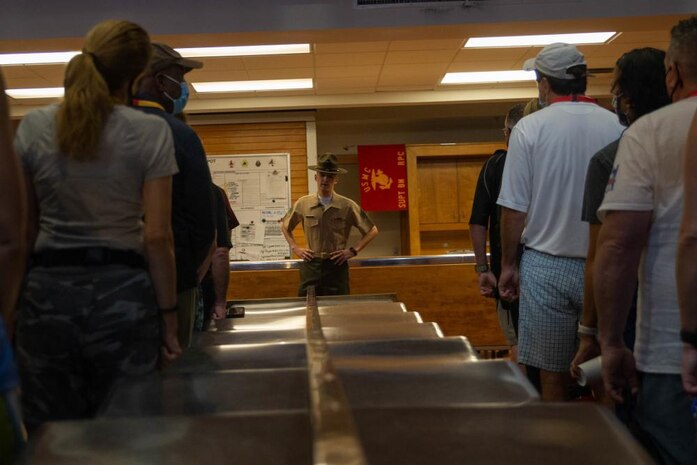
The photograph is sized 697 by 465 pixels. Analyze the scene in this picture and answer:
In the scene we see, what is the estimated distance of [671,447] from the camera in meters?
1.65

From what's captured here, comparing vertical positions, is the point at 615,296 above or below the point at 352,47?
below

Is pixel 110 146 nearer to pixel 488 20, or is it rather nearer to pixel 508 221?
pixel 508 221

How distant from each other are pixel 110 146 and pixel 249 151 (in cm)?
869

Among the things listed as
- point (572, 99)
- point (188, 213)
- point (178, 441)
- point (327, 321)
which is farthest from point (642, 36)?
point (178, 441)

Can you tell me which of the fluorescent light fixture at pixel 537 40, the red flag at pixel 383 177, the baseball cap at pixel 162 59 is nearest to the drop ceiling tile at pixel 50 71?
the fluorescent light fixture at pixel 537 40

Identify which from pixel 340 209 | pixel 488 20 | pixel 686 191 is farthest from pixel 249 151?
pixel 686 191

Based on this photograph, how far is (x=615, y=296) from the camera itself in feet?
5.89

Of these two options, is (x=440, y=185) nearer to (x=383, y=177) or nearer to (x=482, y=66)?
(x=383, y=177)

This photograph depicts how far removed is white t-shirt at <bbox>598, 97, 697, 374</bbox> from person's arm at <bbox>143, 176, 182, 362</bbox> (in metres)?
1.10

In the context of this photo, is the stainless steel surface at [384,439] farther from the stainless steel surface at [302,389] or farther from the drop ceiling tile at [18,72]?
the drop ceiling tile at [18,72]

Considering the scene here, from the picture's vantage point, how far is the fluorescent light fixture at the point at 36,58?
285 inches

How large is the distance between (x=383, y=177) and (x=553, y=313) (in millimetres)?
8917

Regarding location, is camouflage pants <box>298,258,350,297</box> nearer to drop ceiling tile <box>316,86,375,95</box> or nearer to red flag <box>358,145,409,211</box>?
drop ceiling tile <box>316,86,375,95</box>

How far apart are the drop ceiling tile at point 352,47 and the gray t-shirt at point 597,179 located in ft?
17.3
